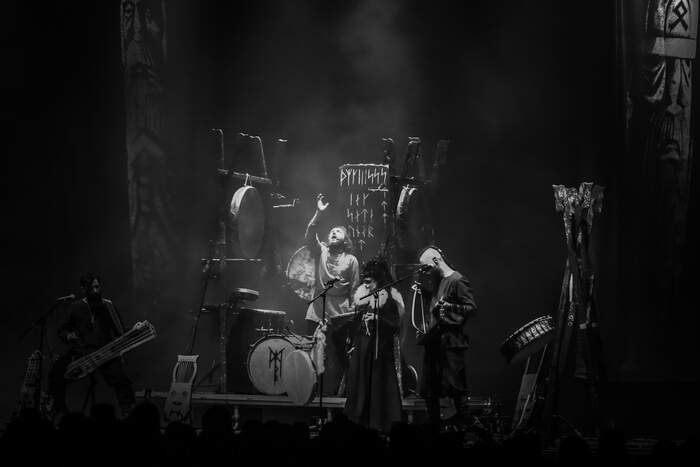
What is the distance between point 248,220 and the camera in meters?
11.8

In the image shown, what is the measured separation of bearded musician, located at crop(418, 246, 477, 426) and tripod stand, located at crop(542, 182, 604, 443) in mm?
955

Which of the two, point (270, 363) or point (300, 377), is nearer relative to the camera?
point (300, 377)

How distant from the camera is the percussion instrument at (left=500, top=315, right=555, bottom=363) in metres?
8.77

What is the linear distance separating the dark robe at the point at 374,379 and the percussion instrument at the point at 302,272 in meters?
2.65

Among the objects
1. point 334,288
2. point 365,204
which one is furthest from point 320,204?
point 334,288

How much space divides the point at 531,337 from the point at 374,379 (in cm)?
172

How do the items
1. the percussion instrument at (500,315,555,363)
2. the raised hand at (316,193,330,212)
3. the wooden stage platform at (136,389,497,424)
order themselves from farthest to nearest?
1. the raised hand at (316,193,330,212)
2. the wooden stage platform at (136,389,497,424)
3. the percussion instrument at (500,315,555,363)

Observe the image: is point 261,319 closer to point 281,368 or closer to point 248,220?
point 281,368

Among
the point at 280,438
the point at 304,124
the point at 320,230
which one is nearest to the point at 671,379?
the point at 320,230

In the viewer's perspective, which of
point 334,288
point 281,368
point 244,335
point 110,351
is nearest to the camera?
point 110,351

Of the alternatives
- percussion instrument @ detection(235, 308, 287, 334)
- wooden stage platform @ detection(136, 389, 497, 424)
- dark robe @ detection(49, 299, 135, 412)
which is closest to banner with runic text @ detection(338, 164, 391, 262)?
percussion instrument @ detection(235, 308, 287, 334)

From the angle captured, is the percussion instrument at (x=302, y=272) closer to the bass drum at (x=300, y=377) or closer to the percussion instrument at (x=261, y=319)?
the percussion instrument at (x=261, y=319)

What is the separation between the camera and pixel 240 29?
12234 mm

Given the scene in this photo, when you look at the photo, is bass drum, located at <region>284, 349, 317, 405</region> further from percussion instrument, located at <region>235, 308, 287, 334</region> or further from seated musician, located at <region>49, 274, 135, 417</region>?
→ seated musician, located at <region>49, 274, 135, 417</region>
